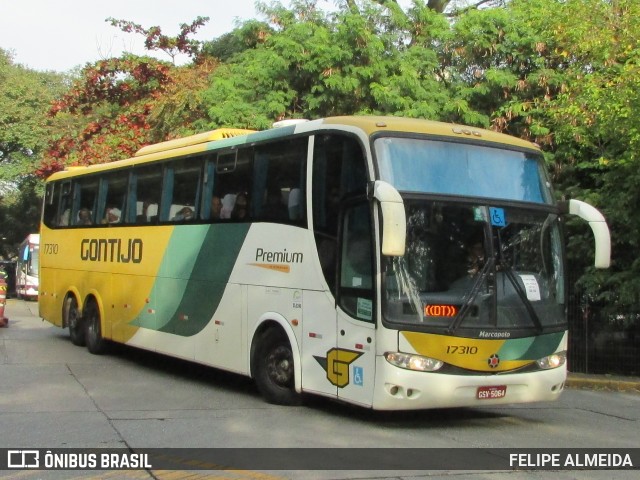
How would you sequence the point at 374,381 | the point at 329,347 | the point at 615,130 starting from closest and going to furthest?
the point at 374,381
the point at 329,347
the point at 615,130

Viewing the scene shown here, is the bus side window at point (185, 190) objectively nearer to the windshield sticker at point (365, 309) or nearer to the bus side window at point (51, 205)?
the windshield sticker at point (365, 309)

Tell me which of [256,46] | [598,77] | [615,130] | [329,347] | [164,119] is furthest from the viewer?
[164,119]

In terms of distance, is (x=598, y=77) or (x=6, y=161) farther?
(x=6, y=161)

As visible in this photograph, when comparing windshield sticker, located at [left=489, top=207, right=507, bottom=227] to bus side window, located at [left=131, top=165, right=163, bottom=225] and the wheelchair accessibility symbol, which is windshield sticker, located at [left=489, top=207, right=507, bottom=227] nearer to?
the wheelchair accessibility symbol

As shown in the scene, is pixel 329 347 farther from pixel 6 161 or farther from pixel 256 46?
pixel 6 161

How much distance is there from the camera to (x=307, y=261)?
10133 mm

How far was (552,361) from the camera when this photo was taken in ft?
32.2

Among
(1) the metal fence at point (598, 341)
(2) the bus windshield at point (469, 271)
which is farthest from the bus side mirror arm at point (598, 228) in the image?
(1) the metal fence at point (598, 341)

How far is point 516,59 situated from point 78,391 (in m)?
11.0

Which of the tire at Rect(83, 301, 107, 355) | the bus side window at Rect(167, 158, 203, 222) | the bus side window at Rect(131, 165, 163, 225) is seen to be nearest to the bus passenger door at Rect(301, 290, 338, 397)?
the bus side window at Rect(167, 158, 203, 222)

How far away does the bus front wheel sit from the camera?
17109mm

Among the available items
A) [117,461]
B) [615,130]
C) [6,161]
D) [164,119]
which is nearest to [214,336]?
[117,461]

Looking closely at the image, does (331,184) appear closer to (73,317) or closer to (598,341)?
(598,341)

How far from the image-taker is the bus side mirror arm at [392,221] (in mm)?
8180
